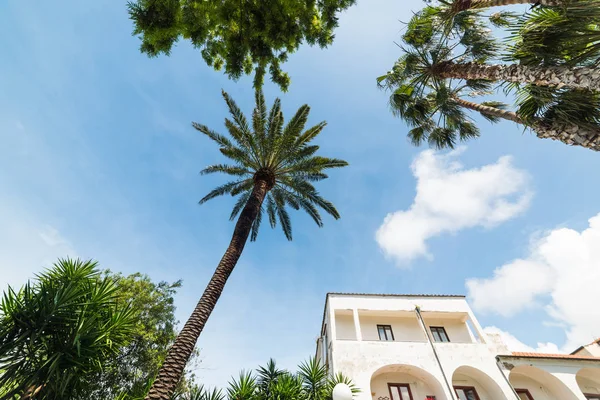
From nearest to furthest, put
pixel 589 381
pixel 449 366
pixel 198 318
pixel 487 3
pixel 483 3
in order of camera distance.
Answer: pixel 487 3 → pixel 483 3 → pixel 198 318 → pixel 449 366 → pixel 589 381

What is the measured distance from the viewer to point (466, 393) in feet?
47.1

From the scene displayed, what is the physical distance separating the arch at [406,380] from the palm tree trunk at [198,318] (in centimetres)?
995

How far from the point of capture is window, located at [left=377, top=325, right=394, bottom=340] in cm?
1630

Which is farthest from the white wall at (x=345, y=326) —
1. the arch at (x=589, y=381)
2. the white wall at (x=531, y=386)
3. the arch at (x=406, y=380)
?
the arch at (x=589, y=381)

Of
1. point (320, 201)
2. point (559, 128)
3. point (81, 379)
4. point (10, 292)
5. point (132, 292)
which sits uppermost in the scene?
point (320, 201)

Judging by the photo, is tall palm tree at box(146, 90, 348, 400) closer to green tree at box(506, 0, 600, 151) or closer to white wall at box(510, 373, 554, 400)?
green tree at box(506, 0, 600, 151)

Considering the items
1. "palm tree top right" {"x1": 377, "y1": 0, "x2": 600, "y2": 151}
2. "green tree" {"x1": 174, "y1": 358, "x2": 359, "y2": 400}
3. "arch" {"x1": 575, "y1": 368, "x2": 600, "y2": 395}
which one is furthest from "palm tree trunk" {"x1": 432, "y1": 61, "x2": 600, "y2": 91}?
"arch" {"x1": 575, "y1": 368, "x2": 600, "y2": 395}

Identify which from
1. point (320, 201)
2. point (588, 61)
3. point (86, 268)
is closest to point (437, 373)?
point (320, 201)

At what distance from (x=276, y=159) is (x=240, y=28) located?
8672mm

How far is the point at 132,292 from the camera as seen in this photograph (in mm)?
18844

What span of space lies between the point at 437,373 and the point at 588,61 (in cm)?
1428

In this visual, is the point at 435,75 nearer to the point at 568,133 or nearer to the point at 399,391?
the point at 568,133

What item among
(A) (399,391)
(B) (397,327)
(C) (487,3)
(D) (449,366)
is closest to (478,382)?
(D) (449,366)

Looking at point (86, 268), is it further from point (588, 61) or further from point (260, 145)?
point (588, 61)
